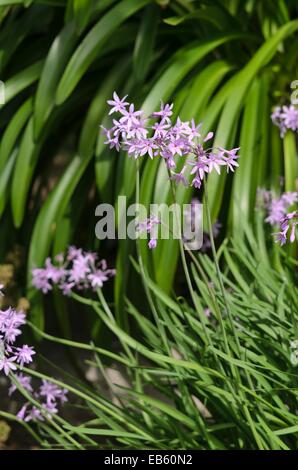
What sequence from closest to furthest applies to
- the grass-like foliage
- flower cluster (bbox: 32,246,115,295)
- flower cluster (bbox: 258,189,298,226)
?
the grass-like foliage < flower cluster (bbox: 32,246,115,295) < flower cluster (bbox: 258,189,298,226)

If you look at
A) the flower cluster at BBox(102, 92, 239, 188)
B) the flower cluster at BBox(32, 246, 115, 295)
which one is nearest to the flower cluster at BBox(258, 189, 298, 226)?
the flower cluster at BBox(32, 246, 115, 295)

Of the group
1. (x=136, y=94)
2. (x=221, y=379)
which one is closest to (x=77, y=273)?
(x=221, y=379)

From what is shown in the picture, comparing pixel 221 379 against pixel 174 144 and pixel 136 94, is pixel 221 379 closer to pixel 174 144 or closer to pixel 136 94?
pixel 174 144

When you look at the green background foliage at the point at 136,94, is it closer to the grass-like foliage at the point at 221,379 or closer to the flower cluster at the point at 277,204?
the flower cluster at the point at 277,204

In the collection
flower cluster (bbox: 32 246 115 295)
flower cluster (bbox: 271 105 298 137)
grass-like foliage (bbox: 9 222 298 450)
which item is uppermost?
flower cluster (bbox: 271 105 298 137)

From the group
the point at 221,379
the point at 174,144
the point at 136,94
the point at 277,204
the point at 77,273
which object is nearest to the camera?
the point at 174,144

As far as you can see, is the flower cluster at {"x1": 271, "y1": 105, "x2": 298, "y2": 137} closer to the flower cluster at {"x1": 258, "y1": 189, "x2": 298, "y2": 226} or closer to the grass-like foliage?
the flower cluster at {"x1": 258, "y1": 189, "x2": 298, "y2": 226}

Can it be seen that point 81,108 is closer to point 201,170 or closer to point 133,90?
point 133,90

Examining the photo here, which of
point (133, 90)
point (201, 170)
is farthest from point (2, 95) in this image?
point (201, 170)
